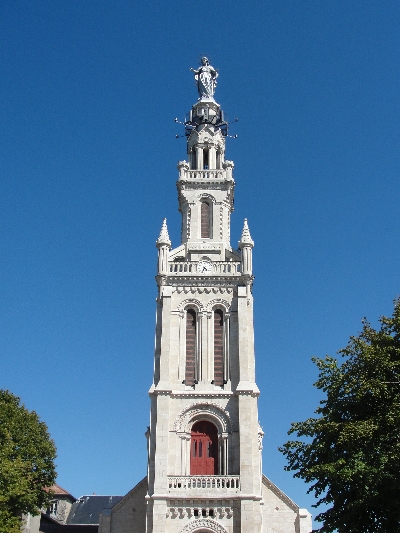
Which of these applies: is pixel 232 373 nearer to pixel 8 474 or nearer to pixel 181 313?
pixel 181 313

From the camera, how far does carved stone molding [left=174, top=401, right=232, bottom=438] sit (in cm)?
4012

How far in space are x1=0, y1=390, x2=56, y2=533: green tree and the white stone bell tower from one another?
26.4 feet

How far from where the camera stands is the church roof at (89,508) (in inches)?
2440

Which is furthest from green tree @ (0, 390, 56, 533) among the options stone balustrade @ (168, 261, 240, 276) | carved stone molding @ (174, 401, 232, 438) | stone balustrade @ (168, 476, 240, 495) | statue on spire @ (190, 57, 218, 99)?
statue on spire @ (190, 57, 218, 99)

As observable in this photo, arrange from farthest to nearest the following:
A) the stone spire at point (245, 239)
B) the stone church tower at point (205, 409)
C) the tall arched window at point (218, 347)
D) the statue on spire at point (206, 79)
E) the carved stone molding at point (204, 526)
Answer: the statue on spire at point (206, 79) → the stone spire at point (245, 239) → the tall arched window at point (218, 347) → the stone church tower at point (205, 409) → the carved stone molding at point (204, 526)

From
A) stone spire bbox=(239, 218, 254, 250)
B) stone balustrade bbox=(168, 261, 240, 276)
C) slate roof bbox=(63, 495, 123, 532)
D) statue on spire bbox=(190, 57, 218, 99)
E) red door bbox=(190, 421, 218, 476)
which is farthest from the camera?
slate roof bbox=(63, 495, 123, 532)

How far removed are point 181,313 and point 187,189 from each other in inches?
441

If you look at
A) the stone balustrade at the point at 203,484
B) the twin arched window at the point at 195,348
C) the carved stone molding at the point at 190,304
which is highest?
the carved stone molding at the point at 190,304

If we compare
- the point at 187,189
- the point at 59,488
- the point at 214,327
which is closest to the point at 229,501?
the point at 214,327

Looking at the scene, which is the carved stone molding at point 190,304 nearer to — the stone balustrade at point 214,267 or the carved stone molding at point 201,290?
the carved stone molding at point 201,290

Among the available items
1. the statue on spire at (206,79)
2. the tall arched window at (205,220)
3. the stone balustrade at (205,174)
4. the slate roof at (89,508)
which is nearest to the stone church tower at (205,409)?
the tall arched window at (205,220)

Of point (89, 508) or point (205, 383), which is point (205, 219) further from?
point (89, 508)

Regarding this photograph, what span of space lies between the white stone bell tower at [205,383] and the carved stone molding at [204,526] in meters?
0.06

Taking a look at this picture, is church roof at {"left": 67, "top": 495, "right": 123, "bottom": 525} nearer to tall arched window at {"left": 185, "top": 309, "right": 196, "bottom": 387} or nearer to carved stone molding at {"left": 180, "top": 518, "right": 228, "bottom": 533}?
tall arched window at {"left": 185, "top": 309, "right": 196, "bottom": 387}
